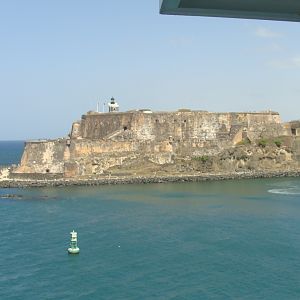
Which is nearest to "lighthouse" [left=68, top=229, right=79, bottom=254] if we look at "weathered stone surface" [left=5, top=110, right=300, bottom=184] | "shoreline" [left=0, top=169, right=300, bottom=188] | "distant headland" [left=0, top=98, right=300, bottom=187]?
"shoreline" [left=0, top=169, right=300, bottom=188]

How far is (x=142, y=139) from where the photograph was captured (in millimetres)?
32938

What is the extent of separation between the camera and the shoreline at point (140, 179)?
28.4m

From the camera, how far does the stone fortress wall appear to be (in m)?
30.0

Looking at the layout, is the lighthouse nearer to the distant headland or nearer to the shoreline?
the shoreline

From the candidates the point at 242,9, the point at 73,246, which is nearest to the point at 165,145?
the point at 73,246

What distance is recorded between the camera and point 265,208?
19250 millimetres

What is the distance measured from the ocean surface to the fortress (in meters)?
7.15

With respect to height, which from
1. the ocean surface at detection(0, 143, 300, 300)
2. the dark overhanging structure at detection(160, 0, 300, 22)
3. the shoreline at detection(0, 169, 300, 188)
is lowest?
the ocean surface at detection(0, 143, 300, 300)

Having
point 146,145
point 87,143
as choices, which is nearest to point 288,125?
point 146,145

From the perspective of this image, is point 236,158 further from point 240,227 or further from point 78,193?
point 240,227

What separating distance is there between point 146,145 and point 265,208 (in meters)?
13.5

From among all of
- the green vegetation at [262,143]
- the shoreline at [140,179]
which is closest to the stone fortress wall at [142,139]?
the green vegetation at [262,143]

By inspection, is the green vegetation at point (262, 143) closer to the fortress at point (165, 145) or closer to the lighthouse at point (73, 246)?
the fortress at point (165, 145)

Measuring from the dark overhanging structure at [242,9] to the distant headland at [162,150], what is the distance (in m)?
26.3
